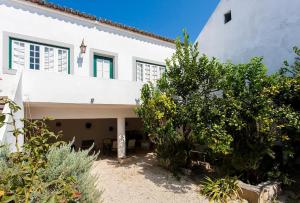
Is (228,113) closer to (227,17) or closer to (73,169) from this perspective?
(73,169)

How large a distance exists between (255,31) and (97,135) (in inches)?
494

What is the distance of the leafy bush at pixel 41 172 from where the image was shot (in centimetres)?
234

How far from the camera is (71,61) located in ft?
32.3

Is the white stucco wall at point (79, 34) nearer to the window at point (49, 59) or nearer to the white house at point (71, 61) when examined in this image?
the white house at point (71, 61)

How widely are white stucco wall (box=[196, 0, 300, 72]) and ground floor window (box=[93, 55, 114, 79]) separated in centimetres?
678

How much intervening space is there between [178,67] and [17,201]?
7613 mm

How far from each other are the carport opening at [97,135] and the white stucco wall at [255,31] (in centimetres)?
Result: 819

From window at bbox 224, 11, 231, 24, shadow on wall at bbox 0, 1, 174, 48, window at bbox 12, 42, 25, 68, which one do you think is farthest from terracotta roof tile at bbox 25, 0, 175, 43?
window at bbox 224, 11, 231, 24

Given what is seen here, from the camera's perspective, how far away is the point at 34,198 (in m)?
2.80

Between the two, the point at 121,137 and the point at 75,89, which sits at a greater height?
the point at 75,89

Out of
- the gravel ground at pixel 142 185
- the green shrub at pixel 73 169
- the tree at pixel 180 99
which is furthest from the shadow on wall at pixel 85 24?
the green shrub at pixel 73 169

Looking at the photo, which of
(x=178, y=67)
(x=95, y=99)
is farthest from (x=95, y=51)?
(x=178, y=67)

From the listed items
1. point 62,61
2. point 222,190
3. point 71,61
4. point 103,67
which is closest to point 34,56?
point 62,61

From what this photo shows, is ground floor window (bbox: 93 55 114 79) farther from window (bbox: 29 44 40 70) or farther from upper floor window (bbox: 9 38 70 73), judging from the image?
window (bbox: 29 44 40 70)
